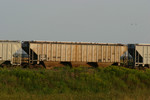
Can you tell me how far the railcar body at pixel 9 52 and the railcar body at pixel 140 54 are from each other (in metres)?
14.8

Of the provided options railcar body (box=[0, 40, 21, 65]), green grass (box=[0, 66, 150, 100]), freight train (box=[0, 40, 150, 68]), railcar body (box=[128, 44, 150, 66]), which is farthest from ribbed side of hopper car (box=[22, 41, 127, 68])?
green grass (box=[0, 66, 150, 100])

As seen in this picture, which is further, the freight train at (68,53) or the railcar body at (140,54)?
the railcar body at (140,54)

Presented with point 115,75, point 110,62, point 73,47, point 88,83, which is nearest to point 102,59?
point 110,62

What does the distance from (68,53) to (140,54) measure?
969 centimetres

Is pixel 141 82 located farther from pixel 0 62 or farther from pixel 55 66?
pixel 0 62

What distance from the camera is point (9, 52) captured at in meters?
26.3

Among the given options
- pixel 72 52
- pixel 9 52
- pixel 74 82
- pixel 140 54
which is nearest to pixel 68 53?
pixel 72 52

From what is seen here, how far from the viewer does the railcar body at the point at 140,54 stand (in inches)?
1185

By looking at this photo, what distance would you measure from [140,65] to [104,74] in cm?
1222

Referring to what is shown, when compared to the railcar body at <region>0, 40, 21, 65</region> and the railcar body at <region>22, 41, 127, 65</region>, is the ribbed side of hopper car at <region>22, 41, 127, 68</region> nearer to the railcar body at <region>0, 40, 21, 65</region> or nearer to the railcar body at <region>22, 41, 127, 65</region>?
the railcar body at <region>22, 41, 127, 65</region>

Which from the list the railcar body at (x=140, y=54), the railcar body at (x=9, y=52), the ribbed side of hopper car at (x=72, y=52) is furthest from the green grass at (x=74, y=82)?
the railcar body at (x=140, y=54)

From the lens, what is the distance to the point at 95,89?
57.5ft

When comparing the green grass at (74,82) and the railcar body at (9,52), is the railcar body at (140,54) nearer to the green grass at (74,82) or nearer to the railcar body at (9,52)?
the green grass at (74,82)

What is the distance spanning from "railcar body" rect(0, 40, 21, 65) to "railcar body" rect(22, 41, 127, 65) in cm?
127
